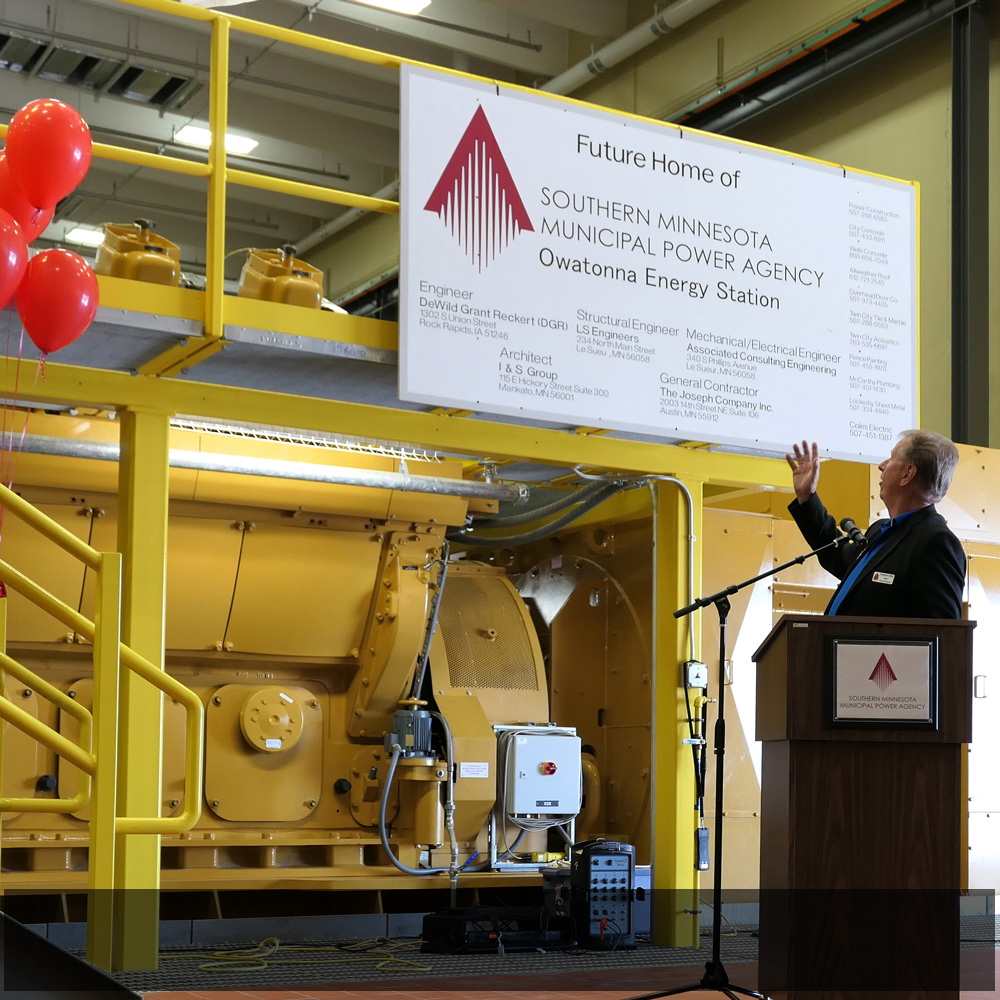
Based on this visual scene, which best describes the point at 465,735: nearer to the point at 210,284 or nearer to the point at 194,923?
the point at 194,923

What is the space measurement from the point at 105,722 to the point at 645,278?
13.1 ft

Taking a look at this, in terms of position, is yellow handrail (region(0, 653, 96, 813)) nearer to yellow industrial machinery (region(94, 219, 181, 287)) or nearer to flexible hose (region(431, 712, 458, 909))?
yellow industrial machinery (region(94, 219, 181, 287))

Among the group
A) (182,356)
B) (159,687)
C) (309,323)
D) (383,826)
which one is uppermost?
(309,323)

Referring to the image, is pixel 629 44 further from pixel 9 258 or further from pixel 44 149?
pixel 9 258

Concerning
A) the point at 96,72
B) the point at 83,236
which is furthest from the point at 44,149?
the point at 83,236

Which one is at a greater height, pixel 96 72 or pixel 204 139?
pixel 96 72

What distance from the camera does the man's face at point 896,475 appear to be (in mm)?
4496

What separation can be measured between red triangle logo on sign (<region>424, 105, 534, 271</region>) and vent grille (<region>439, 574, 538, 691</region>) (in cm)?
277

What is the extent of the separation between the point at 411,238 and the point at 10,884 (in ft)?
11.8

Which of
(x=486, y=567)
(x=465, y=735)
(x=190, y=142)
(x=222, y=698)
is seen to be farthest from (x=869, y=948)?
(x=190, y=142)

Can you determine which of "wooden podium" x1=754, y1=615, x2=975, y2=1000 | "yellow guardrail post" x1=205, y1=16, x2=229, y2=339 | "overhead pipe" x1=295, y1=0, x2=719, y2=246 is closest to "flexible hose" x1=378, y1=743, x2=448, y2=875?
"yellow guardrail post" x1=205, y1=16, x2=229, y2=339

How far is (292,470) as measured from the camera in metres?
7.67

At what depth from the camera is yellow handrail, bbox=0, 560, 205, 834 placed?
4.16 metres

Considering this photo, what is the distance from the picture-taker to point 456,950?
713cm
